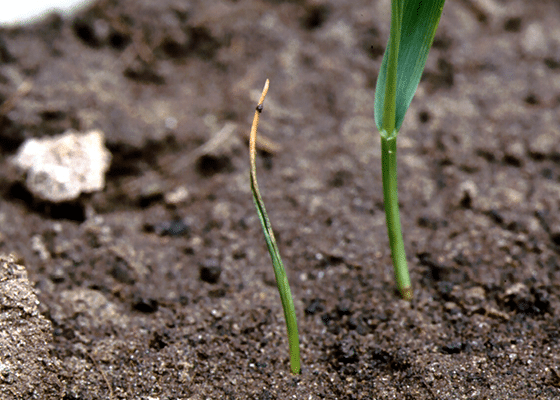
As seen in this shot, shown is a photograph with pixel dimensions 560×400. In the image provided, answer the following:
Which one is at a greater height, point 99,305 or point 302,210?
point 302,210

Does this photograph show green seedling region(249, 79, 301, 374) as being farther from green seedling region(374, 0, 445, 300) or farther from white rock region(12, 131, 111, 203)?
white rock region(12, 131, 111, 203)

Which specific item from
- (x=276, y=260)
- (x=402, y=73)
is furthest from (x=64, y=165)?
(x=402, y=73)

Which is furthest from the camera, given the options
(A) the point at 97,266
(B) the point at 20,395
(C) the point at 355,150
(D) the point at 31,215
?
(C) the point at 355,150

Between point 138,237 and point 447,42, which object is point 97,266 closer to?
point 138,237

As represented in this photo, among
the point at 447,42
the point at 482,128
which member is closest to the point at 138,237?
the point at 482,128

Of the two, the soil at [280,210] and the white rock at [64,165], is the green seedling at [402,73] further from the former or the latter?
the white rock at [64,165]

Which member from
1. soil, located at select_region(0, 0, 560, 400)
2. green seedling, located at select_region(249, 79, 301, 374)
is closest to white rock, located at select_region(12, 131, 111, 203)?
soil, located at select_region(0, 0, 560, 400)

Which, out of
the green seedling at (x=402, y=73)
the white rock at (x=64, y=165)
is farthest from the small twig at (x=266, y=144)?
the green seedling at (x=402, y=73)
